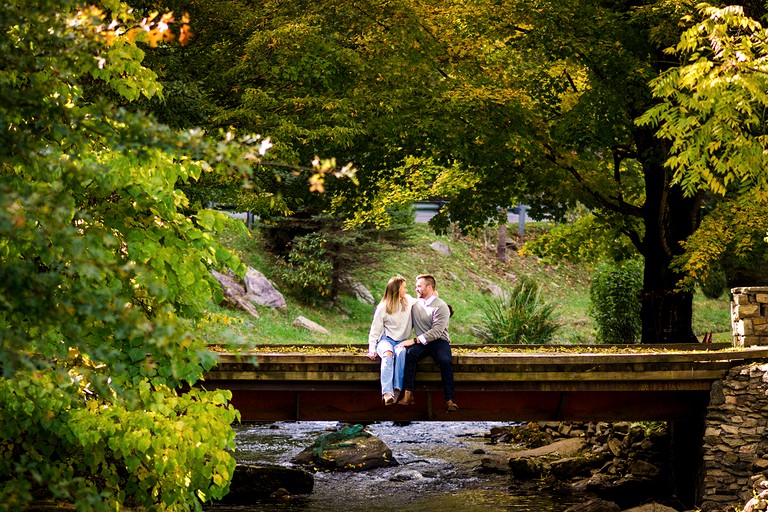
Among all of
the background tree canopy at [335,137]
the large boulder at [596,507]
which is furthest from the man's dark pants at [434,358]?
the large boulder at [596,507]

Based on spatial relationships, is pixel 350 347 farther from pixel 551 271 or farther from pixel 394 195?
pixel 551 271

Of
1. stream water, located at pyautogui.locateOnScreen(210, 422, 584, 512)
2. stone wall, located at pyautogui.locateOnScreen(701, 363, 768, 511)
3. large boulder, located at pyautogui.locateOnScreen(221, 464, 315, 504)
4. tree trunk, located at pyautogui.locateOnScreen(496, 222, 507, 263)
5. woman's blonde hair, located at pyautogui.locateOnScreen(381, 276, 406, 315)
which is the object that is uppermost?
tree trunk, located at pyautogui.locateOnScreen(496, 222, 507, 263)

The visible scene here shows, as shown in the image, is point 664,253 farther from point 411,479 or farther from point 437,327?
point 437,327

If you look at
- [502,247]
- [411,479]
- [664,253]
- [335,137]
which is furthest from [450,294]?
[335,137]

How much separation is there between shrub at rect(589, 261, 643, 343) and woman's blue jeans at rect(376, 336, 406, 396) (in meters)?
11.9

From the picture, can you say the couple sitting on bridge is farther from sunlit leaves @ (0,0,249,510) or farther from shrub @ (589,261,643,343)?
shrub @ (589,261,643,343)

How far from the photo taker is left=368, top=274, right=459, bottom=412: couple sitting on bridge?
1083 centimetres

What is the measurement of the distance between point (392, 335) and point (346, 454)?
4726mm

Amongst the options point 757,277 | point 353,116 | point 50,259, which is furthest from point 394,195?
point 50,259

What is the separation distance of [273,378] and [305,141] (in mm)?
3834

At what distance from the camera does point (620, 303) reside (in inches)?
862

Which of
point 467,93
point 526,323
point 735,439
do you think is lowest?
point 735,439

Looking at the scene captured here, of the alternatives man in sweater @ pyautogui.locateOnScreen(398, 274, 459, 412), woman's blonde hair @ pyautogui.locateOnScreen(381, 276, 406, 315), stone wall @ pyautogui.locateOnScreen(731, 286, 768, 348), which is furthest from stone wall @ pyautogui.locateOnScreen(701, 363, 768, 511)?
woman's blonde hair @ pyautogui.locateOnScreen(381, 276, 406, 315)

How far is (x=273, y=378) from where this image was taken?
1121cm
